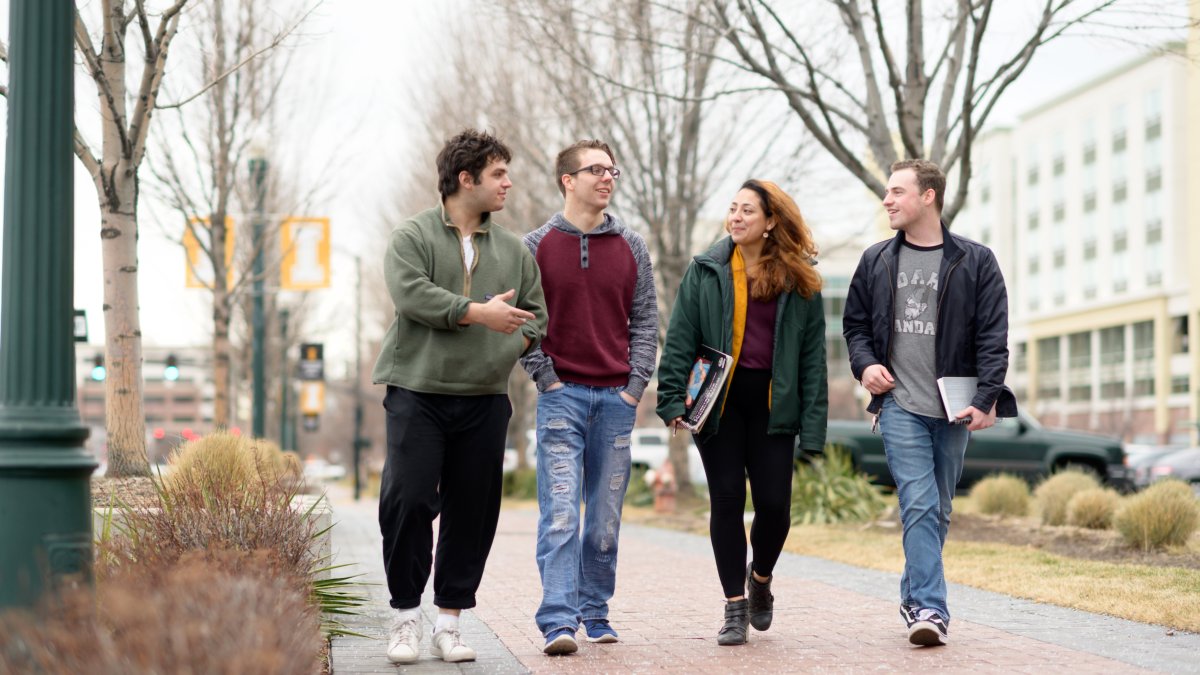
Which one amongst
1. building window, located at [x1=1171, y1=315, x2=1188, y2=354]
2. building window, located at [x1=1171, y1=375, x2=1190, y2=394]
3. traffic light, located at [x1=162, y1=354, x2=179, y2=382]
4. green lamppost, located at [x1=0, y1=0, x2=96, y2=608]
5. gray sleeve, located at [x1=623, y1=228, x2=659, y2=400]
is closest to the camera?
green lamppost, located at [x1=0, y1=0, x2=96, y2=608]

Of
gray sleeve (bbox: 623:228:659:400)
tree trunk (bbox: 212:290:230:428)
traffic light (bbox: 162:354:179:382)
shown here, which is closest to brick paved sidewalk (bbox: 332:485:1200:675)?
gray sleeve (bbox: 623:228:659:400)

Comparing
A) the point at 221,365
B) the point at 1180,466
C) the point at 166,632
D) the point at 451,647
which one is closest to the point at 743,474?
the point at 451,647

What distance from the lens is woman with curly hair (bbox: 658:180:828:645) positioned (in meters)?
6.08

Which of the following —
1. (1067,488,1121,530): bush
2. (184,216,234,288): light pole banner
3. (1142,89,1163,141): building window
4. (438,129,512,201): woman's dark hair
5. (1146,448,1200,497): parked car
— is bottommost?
(1146,448,1200,497): parked car

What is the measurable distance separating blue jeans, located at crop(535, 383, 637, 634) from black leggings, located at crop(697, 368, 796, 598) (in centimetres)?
40

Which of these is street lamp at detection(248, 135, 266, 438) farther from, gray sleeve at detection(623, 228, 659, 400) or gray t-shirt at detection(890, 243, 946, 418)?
gray t-shirt at detection(890, 243, 946, 418)

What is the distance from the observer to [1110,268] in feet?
252

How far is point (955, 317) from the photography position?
6152mm

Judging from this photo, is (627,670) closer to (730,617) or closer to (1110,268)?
(730,617)

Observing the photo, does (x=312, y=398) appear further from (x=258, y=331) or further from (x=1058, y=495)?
(x=1058, y=495)

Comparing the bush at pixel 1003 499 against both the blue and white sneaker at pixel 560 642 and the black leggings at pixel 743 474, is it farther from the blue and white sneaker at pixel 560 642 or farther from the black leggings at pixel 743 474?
the blue and white sneaker at pixel 560 642

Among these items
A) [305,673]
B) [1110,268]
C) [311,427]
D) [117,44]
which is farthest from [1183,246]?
[305,673]

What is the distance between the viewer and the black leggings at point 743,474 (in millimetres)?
6102

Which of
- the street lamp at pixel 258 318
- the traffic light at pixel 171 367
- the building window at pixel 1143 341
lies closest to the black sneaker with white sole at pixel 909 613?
the street lamp at pixel 258 318
